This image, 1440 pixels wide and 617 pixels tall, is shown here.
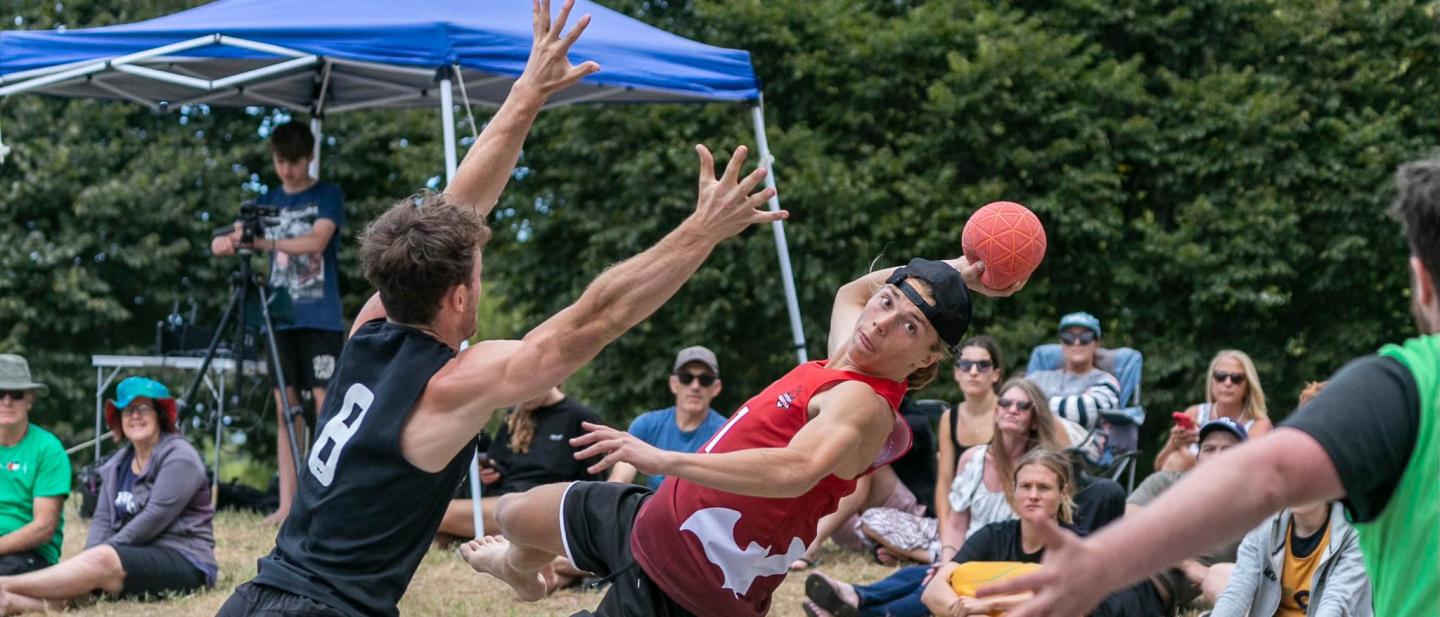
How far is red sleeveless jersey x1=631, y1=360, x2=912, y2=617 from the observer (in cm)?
404

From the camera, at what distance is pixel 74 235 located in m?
14.3

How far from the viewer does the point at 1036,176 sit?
12.1 meters

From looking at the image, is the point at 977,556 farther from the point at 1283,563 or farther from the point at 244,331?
the point at 244,331

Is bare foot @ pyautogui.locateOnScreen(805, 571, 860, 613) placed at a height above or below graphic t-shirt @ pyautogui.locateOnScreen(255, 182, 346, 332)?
below

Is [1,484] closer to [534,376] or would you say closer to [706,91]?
[706,91]

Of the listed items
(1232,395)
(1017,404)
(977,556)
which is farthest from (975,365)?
(977,556)

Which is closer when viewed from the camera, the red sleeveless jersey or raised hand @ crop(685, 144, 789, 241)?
raised hand @ crop(685, 144, 789, 241)

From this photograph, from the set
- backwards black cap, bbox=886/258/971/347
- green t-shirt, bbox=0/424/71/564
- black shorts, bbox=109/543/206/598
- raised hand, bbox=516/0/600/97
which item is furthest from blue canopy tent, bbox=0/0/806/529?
backwards black cap, bbox=886/258/971/347

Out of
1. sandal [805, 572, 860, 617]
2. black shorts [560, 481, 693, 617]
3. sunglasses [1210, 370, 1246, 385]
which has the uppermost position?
black shorts [560, 481, 693, 617]

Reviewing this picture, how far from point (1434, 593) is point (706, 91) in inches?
273

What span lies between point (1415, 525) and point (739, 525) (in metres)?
2.19

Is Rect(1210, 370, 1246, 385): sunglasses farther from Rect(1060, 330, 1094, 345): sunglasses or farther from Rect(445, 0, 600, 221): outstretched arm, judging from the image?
Rect(445, 0, 600, 221): outstretched arm

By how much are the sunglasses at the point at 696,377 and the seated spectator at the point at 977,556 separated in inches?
81.0

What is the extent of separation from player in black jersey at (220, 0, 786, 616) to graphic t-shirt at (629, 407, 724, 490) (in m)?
4.83
